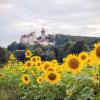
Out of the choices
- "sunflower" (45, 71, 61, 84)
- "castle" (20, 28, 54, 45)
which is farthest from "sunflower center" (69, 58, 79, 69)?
"castle" (20, 28, 54, 45)

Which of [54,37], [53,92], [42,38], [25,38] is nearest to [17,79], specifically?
[53,92]

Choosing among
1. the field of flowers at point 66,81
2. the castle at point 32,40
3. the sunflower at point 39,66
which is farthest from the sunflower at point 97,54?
the castle at point 32,40

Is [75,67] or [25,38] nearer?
[75,67]

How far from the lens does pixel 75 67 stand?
7.01 metres

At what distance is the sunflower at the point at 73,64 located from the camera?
6980 mm

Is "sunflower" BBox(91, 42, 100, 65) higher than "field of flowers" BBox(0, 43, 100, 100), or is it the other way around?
"sunflower" BBox(91, 42, 100, 65)

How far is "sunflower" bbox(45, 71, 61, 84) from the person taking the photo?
7.77 m

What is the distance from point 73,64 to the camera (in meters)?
7.06

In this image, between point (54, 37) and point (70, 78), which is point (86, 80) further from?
point (54, 37)

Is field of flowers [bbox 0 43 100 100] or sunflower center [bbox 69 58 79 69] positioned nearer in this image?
field of flowers [bbox 0 43 100 100]

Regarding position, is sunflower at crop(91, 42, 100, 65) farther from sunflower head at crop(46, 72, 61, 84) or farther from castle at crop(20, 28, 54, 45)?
castle at crop(20, 28, 54, 45)

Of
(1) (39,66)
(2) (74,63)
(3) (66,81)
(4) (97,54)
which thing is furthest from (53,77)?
(1) (39,66)

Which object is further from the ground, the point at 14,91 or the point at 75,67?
the point at 75,67

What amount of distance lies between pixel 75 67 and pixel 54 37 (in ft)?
448
